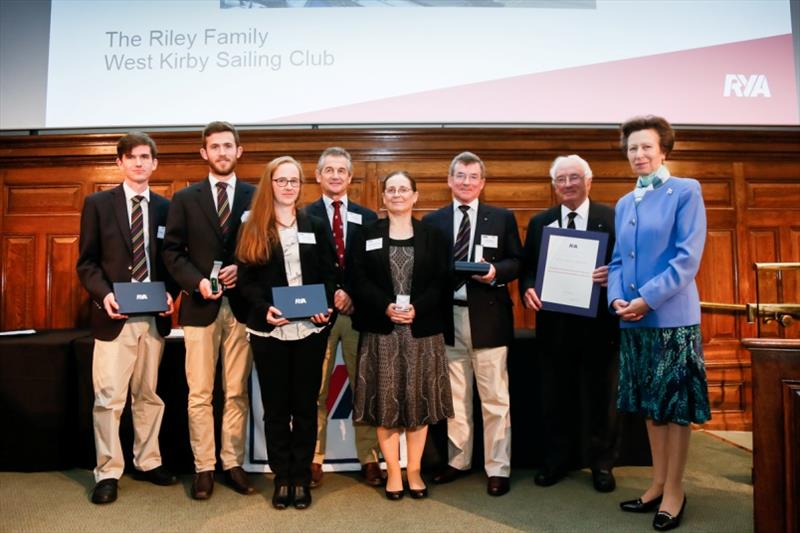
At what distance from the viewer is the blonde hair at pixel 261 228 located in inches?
95.3

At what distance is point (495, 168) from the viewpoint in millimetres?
4457

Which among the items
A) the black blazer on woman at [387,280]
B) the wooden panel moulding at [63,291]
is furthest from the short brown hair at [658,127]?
the wooden panel moulding at [63,291]

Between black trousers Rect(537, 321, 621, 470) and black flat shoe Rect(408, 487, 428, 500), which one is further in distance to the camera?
black trousers Rect(537, 321, 621, 470)

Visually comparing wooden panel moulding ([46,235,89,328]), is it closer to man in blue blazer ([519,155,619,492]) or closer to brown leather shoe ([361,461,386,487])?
brown leather shoe ([361,461,386,487])

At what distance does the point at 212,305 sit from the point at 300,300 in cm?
57

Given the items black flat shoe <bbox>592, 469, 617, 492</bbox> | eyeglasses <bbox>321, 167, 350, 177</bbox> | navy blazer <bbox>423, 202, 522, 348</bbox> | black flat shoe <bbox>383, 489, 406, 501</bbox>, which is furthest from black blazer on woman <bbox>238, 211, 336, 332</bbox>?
black flat shoe <bbox>592, 469, 617, 492</bbox>

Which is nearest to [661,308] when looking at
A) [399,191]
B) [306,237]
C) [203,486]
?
[399,191]

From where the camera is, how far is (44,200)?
448 cm

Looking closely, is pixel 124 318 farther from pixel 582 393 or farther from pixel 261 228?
pixel 582 393

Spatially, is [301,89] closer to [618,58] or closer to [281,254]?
[281,254]

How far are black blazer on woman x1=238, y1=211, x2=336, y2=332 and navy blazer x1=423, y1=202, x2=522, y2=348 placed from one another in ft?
2.00

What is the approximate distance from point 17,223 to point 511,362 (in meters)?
4.18

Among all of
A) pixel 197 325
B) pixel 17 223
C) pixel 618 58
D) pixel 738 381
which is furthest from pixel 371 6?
pixel 738 381

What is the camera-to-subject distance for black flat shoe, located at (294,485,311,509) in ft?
8.18
